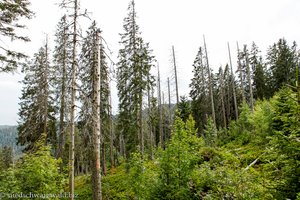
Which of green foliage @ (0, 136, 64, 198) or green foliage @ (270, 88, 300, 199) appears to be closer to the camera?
green foliage @ (270, 88, 300, 199)

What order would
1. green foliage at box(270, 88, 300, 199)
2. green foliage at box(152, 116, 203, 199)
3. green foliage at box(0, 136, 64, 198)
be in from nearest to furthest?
green foliage at box(270, 88, 300, 199), green foliage at box(152, 116, 203, 199), green foliage at box(0, 136, 64, 198)

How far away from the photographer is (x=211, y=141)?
76.6 ft

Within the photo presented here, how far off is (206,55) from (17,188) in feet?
93.8

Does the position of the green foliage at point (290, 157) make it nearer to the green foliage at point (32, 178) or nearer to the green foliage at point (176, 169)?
the green foliage at point (176, 169)

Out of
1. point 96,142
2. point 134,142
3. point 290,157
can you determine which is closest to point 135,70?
point 134,142

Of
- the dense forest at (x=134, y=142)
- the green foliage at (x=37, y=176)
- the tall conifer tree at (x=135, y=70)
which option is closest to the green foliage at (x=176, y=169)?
the dense forest at (x=134, y=142)

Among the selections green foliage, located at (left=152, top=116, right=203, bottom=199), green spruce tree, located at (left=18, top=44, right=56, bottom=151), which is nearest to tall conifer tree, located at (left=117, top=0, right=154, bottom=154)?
green spruce tree, located at (left=18, top=44, right=56, bottom=151)

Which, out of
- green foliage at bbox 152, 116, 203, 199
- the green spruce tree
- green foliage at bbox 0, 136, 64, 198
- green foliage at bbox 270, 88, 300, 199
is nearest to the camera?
green foliage at bbox 270, 88, 300, 199

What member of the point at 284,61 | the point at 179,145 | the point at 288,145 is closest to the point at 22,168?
the point at 179,145

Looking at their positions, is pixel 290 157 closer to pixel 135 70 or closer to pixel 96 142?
pixel 96 142

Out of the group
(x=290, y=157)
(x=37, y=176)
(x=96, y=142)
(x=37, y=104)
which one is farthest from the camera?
Answer: (x=37, y=104)

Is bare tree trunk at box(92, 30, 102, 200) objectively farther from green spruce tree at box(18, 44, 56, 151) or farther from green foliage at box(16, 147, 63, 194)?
green spruce tree at box(18, 44, 56, 151)

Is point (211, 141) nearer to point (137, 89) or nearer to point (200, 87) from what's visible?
point (137, 89)

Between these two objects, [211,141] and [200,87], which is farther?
[200,87]
